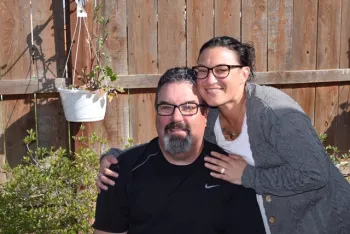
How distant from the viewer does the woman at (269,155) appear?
7.35ft

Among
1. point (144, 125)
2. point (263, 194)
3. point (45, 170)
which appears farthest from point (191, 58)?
point (263, 194)

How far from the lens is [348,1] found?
4844mm

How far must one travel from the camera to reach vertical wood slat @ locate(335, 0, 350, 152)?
4848 mm

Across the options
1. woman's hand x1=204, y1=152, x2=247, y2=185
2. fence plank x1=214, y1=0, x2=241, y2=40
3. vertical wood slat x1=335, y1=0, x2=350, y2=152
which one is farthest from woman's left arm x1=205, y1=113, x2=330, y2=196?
vertical wood slat x1=335, y1=0, x2=350, y2=152

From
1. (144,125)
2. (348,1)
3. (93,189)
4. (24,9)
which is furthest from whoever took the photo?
(348,1)

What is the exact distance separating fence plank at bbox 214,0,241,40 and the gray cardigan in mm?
2040

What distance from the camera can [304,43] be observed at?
15.5 ft

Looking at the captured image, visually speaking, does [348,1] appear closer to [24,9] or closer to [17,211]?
[24,9]

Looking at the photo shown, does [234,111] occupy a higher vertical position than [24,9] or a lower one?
lower

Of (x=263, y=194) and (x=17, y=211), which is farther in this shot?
(x=17, y=211)

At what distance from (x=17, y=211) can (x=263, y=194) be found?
68.4 inches

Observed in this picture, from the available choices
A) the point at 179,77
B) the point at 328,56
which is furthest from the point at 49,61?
the point at 328,56

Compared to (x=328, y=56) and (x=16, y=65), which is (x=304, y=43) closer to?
(x=328, y=56)

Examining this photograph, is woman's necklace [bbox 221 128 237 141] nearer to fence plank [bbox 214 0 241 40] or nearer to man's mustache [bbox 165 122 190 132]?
man's mustache [bbox 165 122 190 132]
